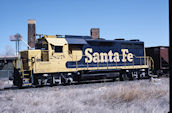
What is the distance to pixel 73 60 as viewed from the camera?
1414cm

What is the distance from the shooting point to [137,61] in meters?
17.1

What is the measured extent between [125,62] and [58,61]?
5703 millimetres

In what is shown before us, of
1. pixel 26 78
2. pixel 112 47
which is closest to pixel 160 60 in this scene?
pixel 112 47

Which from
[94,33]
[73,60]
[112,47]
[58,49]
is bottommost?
[73,60]

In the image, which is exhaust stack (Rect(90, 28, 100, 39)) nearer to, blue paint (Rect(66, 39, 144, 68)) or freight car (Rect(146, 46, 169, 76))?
blue paint (Rect(66, 39, 144, 68))

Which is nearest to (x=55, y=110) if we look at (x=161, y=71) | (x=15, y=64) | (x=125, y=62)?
(x=15, y=64)

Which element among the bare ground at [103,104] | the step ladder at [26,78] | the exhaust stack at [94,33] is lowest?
the bare ground at [103,104]

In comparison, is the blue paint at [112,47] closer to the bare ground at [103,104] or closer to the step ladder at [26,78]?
the step ladder at [26,78]

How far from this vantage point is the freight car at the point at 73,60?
43.2ft

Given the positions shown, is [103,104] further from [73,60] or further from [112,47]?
[112,47]

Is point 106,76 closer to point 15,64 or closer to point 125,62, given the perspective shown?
point 125,62

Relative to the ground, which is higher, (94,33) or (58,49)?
(94,33)

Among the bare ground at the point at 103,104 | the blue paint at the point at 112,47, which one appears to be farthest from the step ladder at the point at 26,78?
the bare ground at the point at 103,104

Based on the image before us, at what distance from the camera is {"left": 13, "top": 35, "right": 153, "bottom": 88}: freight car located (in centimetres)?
1317
